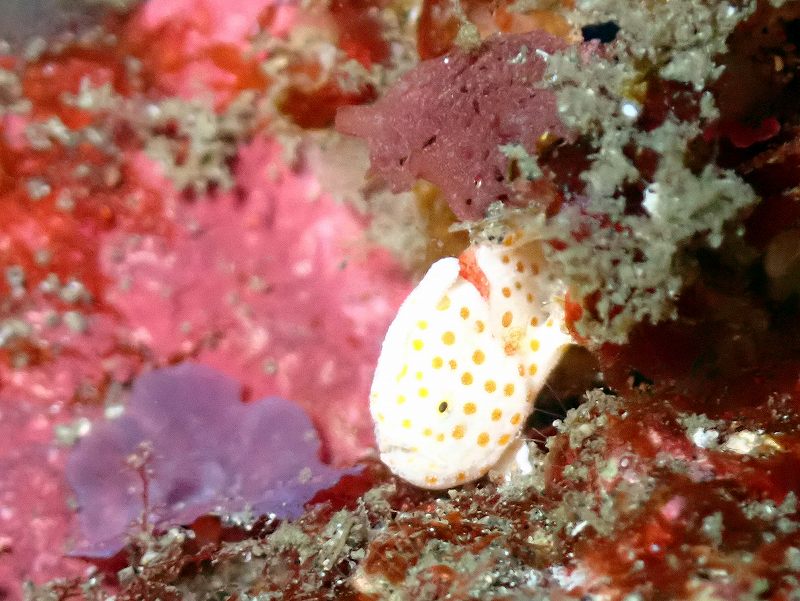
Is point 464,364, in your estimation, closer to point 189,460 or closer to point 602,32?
point 189,460

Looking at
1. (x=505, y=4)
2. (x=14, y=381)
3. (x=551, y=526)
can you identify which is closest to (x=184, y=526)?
(x=14, y=381)

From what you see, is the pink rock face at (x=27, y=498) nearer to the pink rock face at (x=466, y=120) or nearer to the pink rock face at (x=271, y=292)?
the pink rock face at (x=271, y=292)

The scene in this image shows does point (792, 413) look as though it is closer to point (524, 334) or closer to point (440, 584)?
point (524, 334)

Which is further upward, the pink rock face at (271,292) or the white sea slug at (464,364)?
the pink rock face at (271,292)

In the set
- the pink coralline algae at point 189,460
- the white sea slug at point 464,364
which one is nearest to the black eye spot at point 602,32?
the white sea slug at point 464,364

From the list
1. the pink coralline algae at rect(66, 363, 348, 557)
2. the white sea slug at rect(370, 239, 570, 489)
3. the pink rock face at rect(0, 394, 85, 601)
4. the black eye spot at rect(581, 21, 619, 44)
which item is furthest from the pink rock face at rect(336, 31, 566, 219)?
the pink rock face at rect(0, 394, 85, 601)

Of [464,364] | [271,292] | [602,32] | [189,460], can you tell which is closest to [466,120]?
[602,32]
